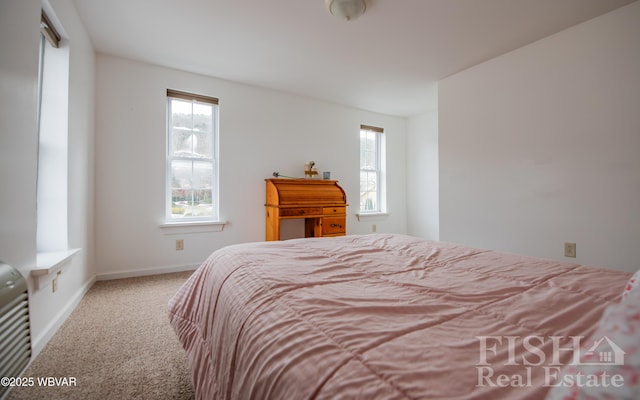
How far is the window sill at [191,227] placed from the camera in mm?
3209

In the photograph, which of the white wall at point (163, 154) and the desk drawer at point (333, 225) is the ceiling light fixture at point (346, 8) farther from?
the desk drawer at point (333, 225)

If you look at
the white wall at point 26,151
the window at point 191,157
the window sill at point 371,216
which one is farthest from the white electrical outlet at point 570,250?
the white wall at point 26,151

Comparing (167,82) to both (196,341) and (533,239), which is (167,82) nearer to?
(196,341)

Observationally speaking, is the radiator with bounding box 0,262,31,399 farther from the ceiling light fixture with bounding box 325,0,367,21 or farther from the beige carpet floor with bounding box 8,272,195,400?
the ceiling light fixture with bounding box 325,0,367,21

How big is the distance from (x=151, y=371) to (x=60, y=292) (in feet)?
3.73

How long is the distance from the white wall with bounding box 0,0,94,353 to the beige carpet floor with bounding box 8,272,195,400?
0.14m

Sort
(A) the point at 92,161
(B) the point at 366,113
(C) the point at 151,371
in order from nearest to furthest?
(C) the point at 151,371 → (A) the point at 92,161 → (B) the point at 366,113

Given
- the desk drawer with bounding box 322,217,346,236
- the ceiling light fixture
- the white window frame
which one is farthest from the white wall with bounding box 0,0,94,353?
the white window frame

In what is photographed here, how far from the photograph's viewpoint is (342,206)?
3.92 m

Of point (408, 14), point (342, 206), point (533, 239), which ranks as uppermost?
point (408, 14)

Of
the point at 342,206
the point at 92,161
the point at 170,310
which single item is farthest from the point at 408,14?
the point at 92,161

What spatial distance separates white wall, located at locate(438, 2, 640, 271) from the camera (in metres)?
2.16

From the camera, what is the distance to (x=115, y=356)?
5.11ft

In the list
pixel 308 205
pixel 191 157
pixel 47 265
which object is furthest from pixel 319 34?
pixel 47 265
